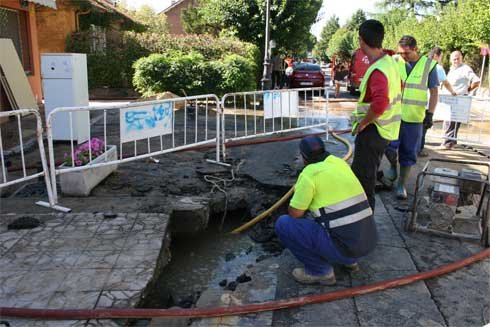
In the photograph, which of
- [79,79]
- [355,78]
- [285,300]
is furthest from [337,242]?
[355,78]

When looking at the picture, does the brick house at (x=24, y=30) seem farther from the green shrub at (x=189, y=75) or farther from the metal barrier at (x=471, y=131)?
the metal barrier at (x=471, y=131)

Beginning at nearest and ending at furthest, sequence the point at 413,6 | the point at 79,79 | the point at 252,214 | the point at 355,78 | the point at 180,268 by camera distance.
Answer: the point at 180,268 → the point at 252,214 → the point at 79,79 → the point at 355,78 → the point at 413,6

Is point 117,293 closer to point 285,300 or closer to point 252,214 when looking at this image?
point 285,300

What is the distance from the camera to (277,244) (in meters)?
4.76

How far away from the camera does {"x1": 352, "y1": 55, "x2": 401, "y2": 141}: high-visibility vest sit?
13.0 ft

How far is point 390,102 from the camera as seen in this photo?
412 centimetres

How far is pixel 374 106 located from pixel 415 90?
1839 millimetres

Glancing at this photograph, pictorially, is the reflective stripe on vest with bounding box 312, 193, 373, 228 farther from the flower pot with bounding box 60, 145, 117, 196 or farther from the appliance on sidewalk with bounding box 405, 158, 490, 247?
the flower pot with bounding box 60, 145, 117, 196

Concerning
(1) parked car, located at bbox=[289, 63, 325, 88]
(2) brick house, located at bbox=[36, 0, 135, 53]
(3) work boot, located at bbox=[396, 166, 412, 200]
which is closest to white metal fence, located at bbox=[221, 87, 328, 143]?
(3) work boot, located at bbox=[396, 166, 412, 200]

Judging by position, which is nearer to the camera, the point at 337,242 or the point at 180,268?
the point at 337,242

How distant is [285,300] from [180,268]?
171 cm

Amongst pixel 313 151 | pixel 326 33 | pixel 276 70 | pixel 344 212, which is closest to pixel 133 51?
pixel 276 70

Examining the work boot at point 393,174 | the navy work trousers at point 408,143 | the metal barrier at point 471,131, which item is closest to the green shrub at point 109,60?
the metal barrier at point 471,131

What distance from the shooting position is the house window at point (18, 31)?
10828mm
